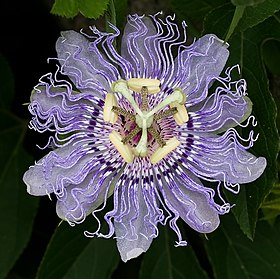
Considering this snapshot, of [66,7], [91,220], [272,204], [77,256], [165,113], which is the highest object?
[66,7]

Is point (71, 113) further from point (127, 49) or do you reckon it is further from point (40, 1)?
point (40, 1)

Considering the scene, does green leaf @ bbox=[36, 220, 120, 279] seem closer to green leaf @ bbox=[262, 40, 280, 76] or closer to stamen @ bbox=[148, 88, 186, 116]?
stamen @ bbox=[148, 88, 186, 116]

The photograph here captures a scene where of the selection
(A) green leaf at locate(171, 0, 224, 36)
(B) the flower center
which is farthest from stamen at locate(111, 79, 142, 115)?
(A) green leaf at locate(171, 0, 224, 36)

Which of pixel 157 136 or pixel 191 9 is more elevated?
pixel 191 9

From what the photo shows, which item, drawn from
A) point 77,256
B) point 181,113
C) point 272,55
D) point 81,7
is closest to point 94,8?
point 81,7

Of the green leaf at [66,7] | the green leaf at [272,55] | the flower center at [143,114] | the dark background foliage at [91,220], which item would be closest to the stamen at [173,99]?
the flower center at [143,114]

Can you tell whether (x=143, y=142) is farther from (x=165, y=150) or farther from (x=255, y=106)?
(x=255, y=106)

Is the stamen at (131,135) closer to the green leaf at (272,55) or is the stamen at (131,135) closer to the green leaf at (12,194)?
the green leaf at (272,55)
